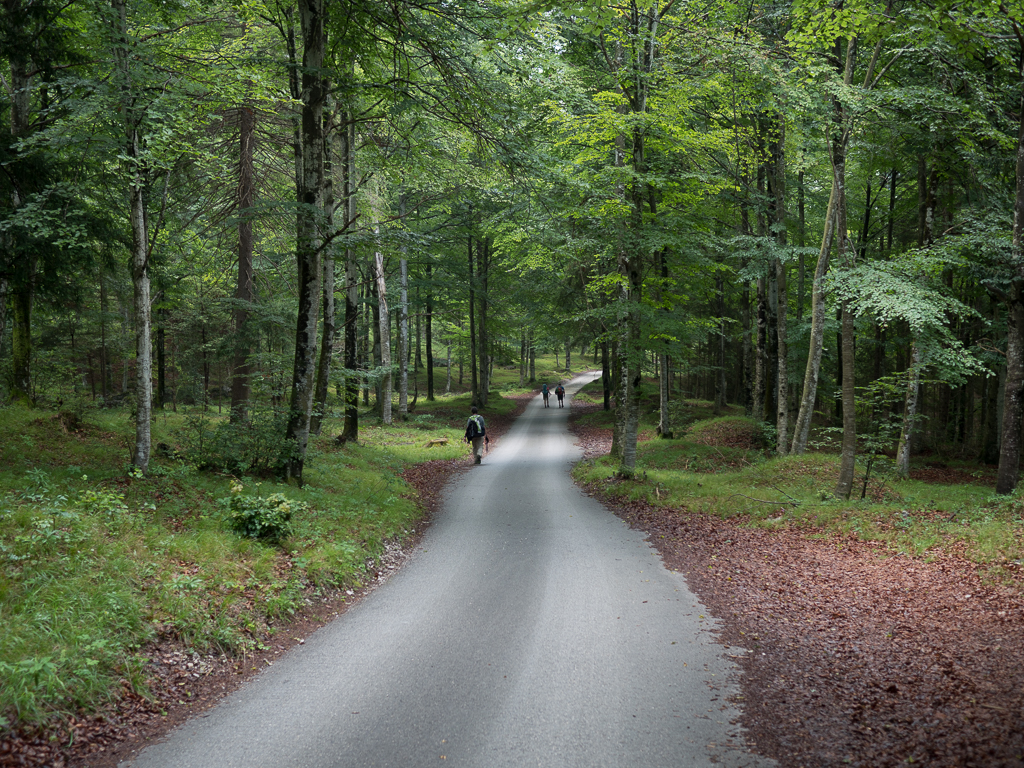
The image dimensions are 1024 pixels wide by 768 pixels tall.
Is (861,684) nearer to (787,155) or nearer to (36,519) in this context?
(36,519)

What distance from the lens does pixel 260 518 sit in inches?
282

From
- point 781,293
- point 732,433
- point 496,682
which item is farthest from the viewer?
point 732,433

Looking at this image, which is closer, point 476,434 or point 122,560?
point 122,560

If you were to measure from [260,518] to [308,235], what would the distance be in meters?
4.93

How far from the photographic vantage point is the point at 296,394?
10.1 m

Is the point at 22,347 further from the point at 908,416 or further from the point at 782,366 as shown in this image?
the point at 908,416

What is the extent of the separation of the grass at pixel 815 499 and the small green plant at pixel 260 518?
8.21 m

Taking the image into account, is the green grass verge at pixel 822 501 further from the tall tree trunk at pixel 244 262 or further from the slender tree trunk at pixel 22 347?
the slender tree trunk at pixel 22 347

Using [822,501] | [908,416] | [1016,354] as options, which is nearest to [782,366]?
[908,416]

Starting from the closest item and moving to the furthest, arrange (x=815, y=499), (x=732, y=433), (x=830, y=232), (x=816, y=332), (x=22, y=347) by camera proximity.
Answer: (x=22, y=347) < (x=815, y=499) < (x=830, y=232) < (x=816, y=332) < (x=732, y=433)

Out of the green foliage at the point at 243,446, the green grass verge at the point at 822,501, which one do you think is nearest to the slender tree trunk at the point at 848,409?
the green grass verge at the point at 822,501

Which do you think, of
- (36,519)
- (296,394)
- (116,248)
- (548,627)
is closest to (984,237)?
(548,627)

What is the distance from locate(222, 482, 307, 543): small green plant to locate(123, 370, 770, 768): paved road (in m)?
1.58

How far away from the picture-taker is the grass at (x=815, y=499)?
316 inches
